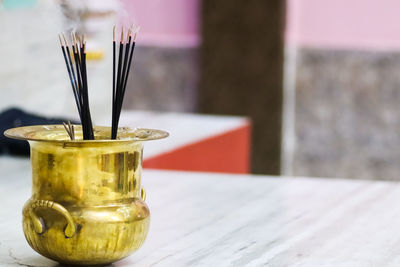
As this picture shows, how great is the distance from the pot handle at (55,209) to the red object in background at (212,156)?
1025 mm

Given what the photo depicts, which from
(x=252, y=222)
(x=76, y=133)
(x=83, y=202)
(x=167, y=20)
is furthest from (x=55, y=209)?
(x=167, y=20)

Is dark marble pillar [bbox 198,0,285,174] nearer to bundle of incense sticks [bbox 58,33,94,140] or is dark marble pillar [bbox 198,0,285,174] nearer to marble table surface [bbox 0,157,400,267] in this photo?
marble table surface [bbox 0,157,400,267]

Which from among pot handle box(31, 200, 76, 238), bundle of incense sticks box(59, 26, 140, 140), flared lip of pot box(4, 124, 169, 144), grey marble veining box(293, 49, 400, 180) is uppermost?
bundle of incense sticks box(59, 26, 140, 140)

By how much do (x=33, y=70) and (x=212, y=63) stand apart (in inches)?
75.6

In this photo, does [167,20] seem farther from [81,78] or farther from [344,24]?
[81,78]

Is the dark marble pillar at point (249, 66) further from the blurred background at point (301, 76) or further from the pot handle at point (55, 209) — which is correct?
the pot handle at point (55, 209)

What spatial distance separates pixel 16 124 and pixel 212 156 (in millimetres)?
808

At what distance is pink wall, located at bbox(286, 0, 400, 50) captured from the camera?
4000 millimetres

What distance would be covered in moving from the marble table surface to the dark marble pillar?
2.56 metres

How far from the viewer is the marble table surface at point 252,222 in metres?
0.90

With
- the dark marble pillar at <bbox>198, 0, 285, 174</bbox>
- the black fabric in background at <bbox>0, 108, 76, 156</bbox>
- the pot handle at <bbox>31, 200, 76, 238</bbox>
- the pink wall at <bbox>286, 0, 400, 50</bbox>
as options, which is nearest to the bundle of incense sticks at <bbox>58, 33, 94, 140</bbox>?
the pot handle at <bbox>31, 200, 76, 238</bbox>

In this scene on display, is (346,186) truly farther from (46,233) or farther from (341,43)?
(341,43)

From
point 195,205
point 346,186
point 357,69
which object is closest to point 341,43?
point 357,69

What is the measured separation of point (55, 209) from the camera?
30.3 inches
